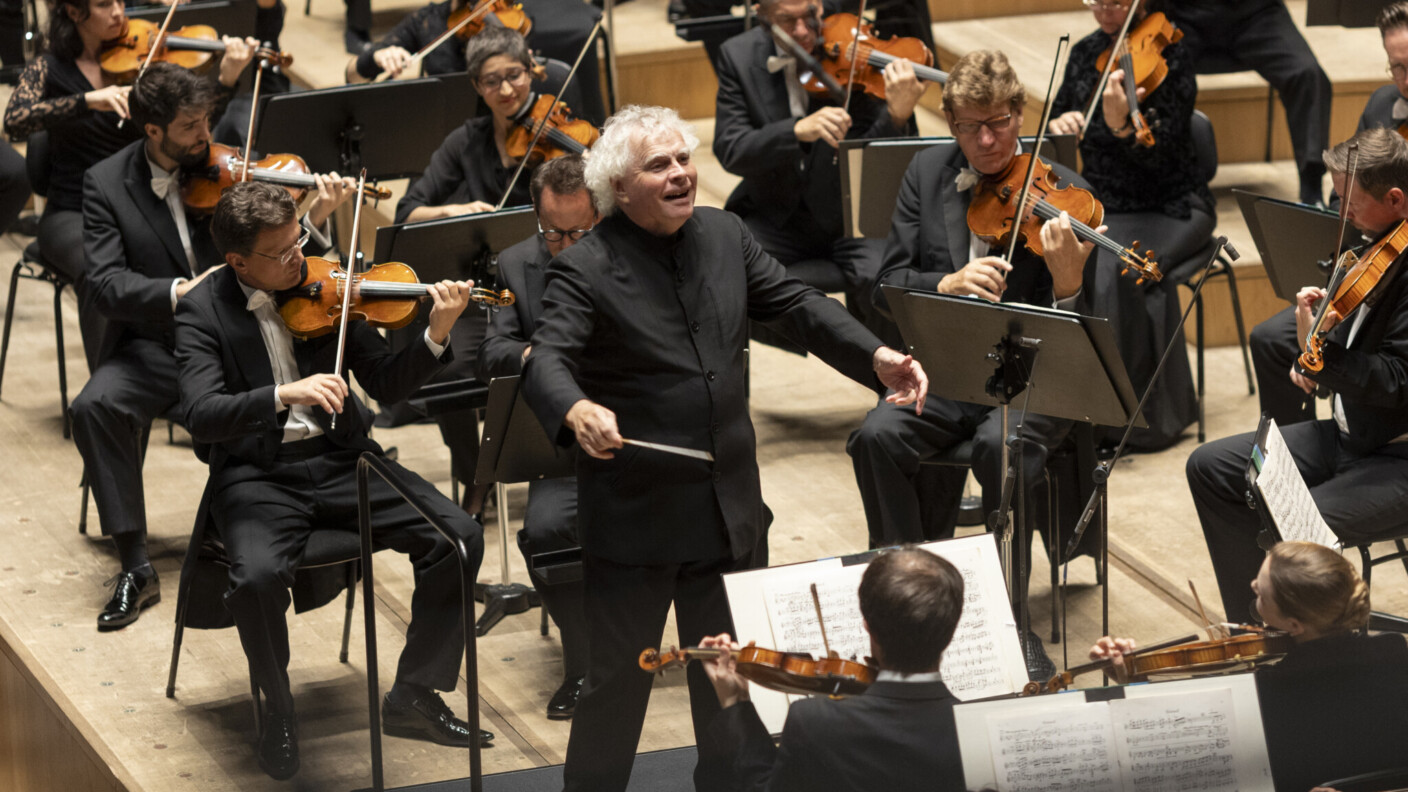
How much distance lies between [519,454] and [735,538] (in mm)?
623

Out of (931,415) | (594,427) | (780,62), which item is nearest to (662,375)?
(594,427)

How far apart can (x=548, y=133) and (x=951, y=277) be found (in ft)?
4.47

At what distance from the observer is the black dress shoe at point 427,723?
11.3 feet

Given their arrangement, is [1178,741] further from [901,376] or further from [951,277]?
[951,277]

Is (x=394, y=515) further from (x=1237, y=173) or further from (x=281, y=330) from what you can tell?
(x=1237, y=173)

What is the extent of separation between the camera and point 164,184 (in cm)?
394

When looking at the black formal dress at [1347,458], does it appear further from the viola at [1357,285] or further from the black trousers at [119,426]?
the black trousers at [119,426]

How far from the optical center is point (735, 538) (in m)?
2.81

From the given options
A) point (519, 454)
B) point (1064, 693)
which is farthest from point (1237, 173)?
point (1064, 693)

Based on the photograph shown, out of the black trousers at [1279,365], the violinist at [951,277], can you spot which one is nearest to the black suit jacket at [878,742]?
the violinist at [951,277]

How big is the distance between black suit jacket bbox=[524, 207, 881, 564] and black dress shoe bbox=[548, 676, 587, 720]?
78cm

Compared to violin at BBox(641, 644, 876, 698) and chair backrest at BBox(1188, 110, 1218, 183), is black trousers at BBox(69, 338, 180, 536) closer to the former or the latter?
violin at BBox(641, 644, 876, 698)

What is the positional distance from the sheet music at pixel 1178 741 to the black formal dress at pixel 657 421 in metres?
0.71

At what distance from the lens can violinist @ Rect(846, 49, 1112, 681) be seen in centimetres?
355
